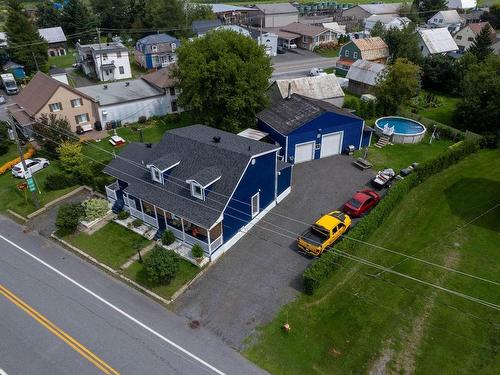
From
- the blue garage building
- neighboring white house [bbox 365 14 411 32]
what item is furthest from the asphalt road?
neighboring white house [bbox 365 14 411 32]

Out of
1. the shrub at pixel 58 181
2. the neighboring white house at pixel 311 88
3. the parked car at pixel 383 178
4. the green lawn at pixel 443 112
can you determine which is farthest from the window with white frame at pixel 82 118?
the green lawn at pixel 443 112

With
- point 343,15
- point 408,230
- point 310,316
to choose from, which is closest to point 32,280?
point 310,316

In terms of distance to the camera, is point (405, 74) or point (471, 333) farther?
point (405, 74)

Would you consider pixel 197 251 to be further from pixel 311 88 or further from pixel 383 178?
pixel 311 88

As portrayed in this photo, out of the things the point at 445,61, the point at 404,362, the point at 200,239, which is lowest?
the point at 404,362

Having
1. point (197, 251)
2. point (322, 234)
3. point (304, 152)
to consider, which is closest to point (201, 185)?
point (197, 251)

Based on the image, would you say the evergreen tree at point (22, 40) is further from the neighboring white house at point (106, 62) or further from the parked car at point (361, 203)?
the parked car at point (361, 203)

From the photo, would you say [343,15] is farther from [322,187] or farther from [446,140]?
[322,187]

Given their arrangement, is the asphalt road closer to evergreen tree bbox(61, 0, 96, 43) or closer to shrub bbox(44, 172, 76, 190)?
shrub bbox(44, 172, 76, 190)
